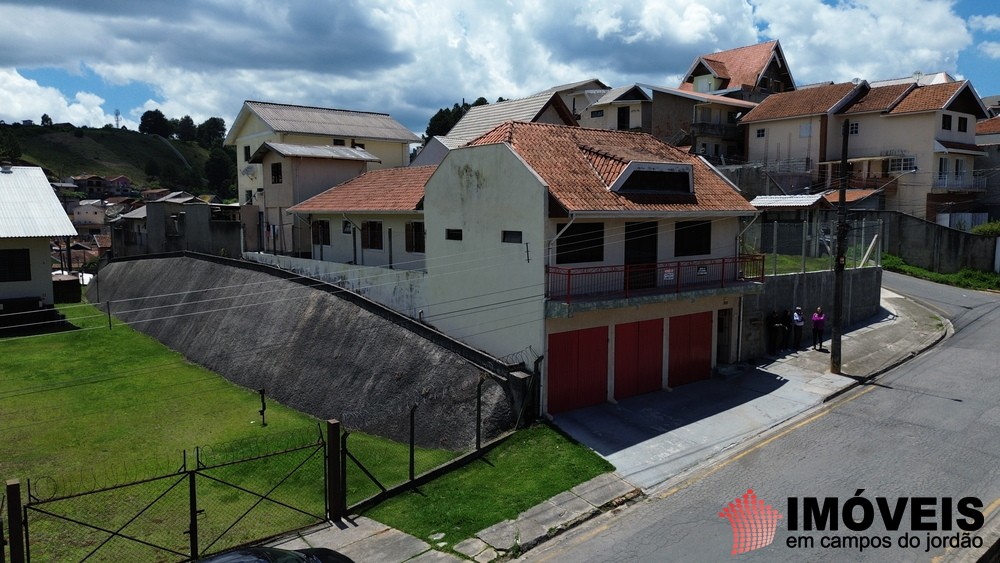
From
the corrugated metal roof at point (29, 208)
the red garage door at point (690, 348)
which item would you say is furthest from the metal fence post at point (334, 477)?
the corrugated metal roof at point (29, 208)

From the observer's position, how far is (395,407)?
18188mm

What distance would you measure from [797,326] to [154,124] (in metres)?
175

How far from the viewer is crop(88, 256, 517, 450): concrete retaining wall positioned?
17469 mm

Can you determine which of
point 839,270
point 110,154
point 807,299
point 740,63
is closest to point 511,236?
point 839,270

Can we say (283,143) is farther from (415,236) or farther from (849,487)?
(849,487)

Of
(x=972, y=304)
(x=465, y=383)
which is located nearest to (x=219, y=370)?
(x=465, y=383)

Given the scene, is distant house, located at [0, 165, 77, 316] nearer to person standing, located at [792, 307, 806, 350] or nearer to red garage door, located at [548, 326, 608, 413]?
red garage door, located at [548, 326, 608, 413]

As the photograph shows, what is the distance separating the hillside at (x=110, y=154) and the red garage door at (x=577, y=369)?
388 feet

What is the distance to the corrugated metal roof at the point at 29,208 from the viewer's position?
96.6ft

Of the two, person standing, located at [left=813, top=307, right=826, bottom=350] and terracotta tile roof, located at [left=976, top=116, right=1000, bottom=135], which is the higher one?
terracotta tile roof, located at [left=976, top=116, right=1000, bottom=135]

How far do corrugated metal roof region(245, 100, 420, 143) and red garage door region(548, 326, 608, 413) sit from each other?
97.5 ft

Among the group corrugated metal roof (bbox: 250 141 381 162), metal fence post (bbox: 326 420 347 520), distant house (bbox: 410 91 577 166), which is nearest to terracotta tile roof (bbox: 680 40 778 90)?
distant house (bbox: 410 91 577 166)

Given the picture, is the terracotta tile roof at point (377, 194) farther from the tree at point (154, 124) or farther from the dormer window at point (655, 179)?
the tree at point (154, 124)

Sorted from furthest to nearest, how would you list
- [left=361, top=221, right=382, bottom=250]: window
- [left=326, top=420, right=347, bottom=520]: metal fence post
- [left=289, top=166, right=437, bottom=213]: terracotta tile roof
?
[left=361, top=221, right=382, bottom=250]: window
[left=289, top=166, right=437, bottom=213]: terracotta tile roof
[left=326, top=420, right=347, bottom=520]: metal fence post
